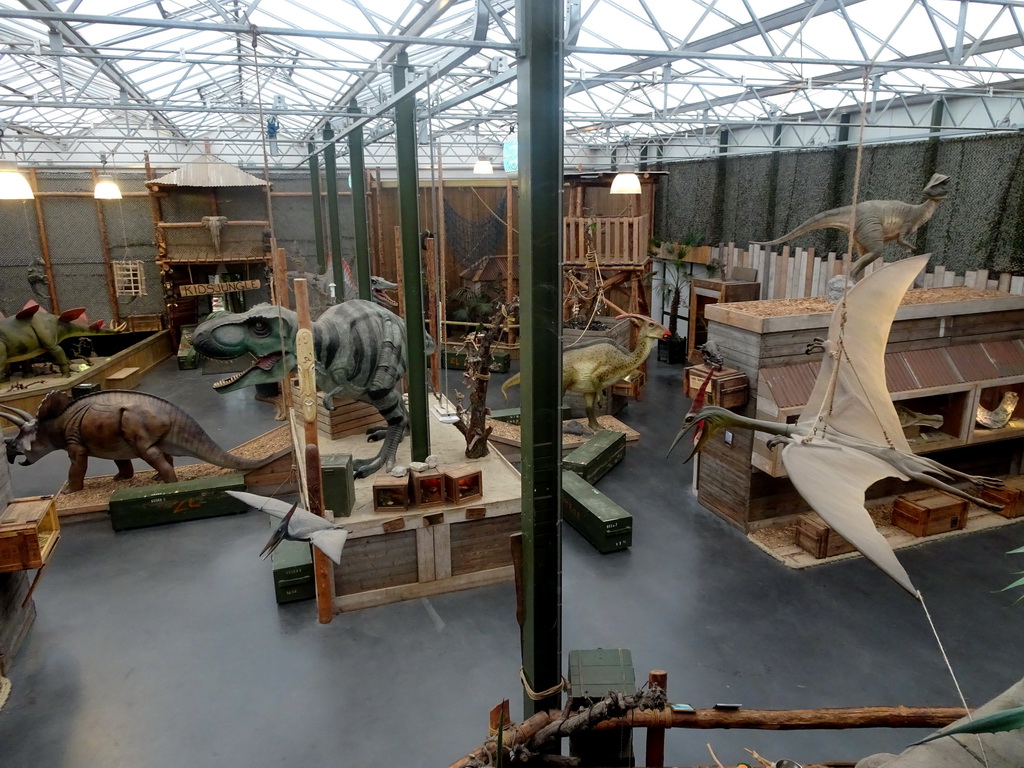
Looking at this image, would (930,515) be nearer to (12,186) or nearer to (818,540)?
(818,540)

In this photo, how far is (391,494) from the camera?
5.04 metres

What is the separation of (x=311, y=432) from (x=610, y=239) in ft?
23.0

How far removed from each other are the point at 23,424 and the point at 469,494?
13.3 ft

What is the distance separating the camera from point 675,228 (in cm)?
1325

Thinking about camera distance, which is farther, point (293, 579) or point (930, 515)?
Answer: point (930, 515)

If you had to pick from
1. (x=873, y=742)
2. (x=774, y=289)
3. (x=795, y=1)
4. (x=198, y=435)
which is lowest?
(x=873, y=742)

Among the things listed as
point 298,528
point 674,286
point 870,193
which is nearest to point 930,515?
point 870,193

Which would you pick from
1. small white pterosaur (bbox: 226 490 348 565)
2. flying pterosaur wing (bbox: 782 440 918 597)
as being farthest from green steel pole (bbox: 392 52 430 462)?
flying pterosaur wing (bbox: 782 440 918 597)

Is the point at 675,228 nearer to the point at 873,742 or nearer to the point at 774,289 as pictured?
the point at 774,289

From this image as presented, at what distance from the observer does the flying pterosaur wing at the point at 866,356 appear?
7.61ft

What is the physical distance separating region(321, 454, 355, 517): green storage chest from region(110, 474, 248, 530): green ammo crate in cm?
204

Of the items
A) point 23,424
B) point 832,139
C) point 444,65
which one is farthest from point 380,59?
point 832,139

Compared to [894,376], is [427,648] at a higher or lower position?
lower

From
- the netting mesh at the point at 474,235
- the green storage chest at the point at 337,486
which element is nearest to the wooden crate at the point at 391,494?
the green storage chest at the point at 337,486
